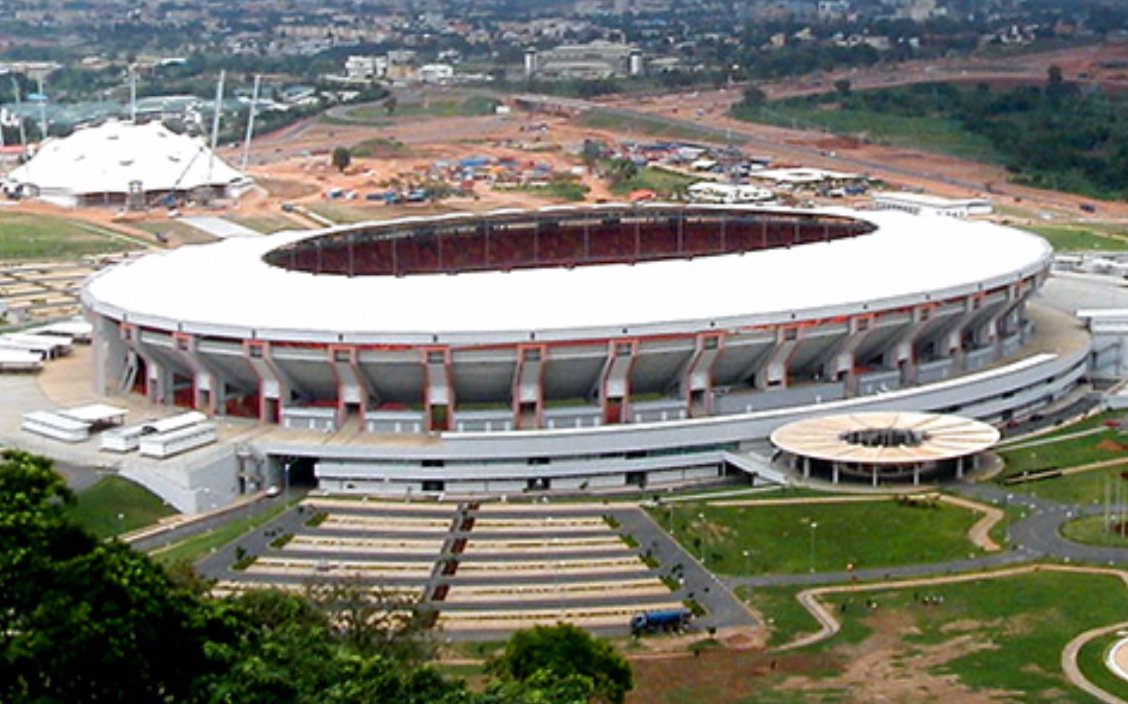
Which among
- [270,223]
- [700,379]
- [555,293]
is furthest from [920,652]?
[270,223]

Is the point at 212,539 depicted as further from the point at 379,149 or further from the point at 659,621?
the point at 379,149

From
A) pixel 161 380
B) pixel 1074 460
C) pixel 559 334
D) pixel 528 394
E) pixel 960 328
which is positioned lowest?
Answer: pixel 1074 460

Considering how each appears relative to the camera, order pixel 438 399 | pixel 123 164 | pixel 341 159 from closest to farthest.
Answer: pixel 438 399 → pixel 123 164 → pixel 341 159

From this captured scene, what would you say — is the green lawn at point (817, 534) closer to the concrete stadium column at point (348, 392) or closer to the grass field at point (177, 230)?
the concrete stadium column at point (348, 392)

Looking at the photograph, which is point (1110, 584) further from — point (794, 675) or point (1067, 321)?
point (1067, 321)

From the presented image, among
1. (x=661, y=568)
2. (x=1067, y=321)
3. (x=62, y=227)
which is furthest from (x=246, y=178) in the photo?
(x=661, y=568)
